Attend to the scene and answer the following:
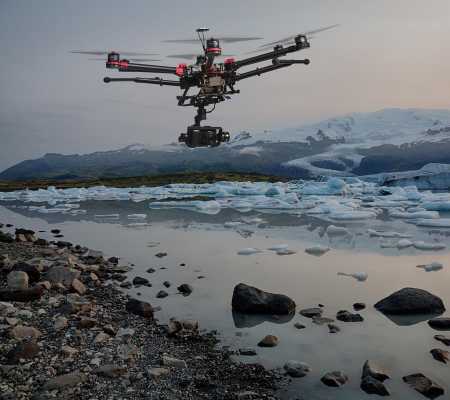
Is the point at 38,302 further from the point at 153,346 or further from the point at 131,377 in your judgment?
the point at 131,377

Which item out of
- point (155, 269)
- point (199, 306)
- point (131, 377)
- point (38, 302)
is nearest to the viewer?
point (131, 377)

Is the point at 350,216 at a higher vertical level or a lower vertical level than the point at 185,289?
lower

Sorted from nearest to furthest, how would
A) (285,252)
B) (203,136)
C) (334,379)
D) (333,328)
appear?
(334,379)
(333,328)
(285,252)
(203,136)

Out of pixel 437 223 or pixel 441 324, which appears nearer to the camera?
pixel 441 324

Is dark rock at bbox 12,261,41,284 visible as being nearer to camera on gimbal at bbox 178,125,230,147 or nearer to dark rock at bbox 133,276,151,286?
dark rock at bbox 133,276,151,286

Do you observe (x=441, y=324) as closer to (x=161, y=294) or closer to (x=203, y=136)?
(x=161, y=294)

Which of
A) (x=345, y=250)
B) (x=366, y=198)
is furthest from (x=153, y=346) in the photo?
(x=366, y=198)

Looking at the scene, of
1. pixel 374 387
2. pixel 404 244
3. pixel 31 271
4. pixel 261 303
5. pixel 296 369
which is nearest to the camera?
pixel 374 387

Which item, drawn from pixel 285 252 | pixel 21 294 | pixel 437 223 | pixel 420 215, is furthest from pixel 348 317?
pixel 420 215
